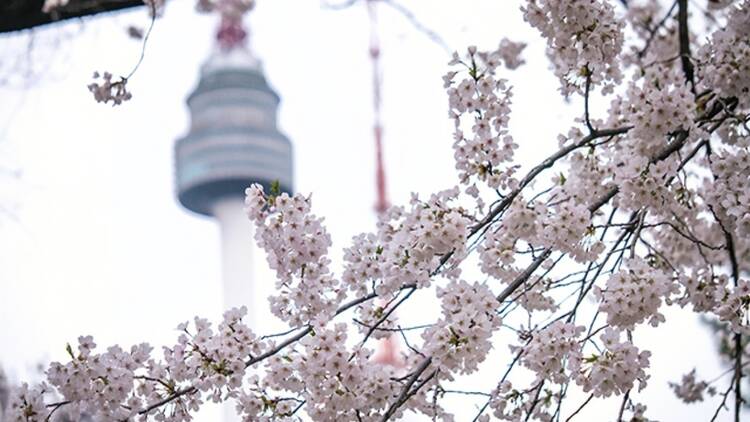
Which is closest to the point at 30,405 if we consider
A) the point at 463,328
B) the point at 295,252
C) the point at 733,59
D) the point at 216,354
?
the point at 216,354

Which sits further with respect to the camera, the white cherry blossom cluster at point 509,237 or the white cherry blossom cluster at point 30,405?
the white cherry blossom cluster at point 30,405

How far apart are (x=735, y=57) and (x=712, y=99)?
28cm

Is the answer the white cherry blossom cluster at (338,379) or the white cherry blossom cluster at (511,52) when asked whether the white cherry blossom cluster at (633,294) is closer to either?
the white cherry blossom cluster at (338,379)

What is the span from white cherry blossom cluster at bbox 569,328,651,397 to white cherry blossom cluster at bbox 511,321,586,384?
0.05 meters

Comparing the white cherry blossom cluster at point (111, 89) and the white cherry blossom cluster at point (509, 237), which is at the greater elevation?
the white cherry blossom cluster at point (111, 89)

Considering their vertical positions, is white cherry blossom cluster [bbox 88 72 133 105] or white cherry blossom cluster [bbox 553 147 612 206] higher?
white cherry blossom cluster [bbox 88 72 133 105]

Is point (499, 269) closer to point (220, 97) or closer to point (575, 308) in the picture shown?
point (575, 308)

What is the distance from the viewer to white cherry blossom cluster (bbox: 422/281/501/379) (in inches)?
91.4

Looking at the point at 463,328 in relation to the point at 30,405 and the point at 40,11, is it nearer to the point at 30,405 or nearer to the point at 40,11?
the point at 30,405

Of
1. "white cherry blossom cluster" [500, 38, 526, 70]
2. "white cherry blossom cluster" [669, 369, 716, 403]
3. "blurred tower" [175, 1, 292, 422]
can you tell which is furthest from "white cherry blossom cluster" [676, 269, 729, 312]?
"blurred tower" [175, 1, 292, 422]

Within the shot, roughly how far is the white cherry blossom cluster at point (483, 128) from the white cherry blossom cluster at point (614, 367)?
0.52 m

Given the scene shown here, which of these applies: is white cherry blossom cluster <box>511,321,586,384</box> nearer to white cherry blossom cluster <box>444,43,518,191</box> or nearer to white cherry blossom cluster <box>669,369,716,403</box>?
white cherry blossom cluster <box>444,43,518,191</box>

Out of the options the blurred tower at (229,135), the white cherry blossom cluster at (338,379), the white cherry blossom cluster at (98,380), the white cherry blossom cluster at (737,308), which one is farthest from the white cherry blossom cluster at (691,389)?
the blurred tower at (229,135)

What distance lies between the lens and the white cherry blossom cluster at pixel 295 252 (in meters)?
2.59
